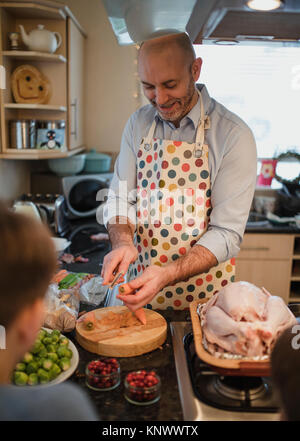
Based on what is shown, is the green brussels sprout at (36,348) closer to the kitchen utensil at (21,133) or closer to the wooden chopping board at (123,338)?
the wooden chopping board at (123,338)

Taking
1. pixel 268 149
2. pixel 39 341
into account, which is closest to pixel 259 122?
pixel 268 149

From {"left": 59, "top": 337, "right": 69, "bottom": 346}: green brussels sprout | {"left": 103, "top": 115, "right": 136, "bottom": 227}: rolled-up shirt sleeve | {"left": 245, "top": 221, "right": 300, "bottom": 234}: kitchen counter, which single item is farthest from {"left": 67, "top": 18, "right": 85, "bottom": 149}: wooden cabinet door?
{"left": 59, "top": 337, "right": 69, "bottom": 346}: green brussels sprout

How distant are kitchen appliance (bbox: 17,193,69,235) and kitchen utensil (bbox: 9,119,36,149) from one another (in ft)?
1.11

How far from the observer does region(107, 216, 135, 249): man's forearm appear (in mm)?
1565

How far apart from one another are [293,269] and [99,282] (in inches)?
77.2

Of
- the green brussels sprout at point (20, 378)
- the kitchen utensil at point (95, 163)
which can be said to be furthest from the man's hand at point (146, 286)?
the kitchen utensil at point (95, 163)

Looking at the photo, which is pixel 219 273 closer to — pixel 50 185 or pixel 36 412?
pixel 36 412

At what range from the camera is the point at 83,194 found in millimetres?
2898

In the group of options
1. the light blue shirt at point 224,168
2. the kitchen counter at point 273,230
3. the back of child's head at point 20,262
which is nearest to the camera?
the back of child's head at point 20,262

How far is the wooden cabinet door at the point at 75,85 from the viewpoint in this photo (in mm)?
2672

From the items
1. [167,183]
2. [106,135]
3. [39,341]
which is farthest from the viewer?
[106,135]

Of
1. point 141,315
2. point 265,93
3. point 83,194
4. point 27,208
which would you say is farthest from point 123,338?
point 265,93

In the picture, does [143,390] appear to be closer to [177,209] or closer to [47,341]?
[47,341]

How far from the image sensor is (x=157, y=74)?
1.40 meters
